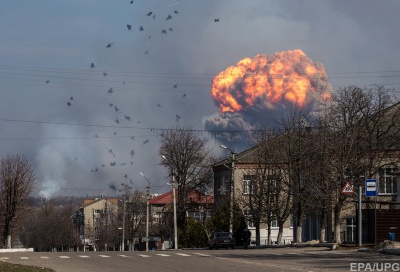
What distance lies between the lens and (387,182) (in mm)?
74375

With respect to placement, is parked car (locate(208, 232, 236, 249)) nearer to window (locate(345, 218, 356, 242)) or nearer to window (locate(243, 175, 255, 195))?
window (locate(243, 175, 255, 195))

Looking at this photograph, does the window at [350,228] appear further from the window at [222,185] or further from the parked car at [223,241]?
the window at [222,185]

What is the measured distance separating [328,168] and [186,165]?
43023 mm

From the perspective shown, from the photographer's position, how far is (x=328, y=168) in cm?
5269

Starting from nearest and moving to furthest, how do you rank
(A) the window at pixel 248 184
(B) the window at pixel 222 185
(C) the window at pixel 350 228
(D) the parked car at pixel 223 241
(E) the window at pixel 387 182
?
(D) the parked car at pixel 223 241 → (E) the window at pixel 387 182 → (C) the window at pixel 350 228 → (A) the window at pixel 248 184 → (B) the window at pixel 222 185

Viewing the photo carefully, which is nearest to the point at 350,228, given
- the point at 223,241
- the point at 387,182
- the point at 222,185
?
the point at 387,182

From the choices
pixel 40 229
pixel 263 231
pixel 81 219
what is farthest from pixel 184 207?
pixel 81 219

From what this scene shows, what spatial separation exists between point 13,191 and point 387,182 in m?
42.5

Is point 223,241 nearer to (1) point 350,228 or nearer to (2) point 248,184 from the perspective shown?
(1) point 350,228

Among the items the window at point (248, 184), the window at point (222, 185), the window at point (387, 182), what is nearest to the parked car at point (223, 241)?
the window at point (248, 184)

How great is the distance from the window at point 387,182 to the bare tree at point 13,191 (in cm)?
3980

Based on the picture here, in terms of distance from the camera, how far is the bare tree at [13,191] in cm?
9019

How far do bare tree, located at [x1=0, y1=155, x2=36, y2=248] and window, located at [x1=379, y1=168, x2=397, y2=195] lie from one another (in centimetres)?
3980

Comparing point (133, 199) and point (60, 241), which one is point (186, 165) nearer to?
point (133, 199)
